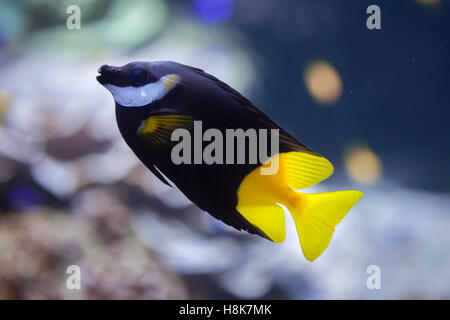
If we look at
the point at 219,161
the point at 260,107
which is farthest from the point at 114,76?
the point at 260,107

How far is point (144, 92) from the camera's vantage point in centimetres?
65

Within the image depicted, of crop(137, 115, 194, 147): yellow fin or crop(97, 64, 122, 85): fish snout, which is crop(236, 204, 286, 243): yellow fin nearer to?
crop(137, 115, 194, 147): yellow fin

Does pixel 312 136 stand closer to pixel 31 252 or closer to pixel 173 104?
pixel 173 104

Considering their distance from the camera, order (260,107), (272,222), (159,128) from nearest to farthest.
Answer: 1. (159,128)
2. (272,222)
3. (260,107)

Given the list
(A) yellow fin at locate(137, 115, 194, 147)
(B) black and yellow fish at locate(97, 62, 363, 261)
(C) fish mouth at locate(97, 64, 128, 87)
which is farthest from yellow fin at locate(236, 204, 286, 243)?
(C) fish mouth at locate(97, 64, 128, 87)

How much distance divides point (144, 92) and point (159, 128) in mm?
77

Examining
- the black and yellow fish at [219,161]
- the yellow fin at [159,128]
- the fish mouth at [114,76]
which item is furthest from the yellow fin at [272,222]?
the fish mouth at [114,76]

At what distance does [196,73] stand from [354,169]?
74cm

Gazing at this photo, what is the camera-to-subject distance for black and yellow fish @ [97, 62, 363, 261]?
2.10 ft

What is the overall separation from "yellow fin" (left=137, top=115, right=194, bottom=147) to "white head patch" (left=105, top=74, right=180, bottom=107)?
0.04 metres

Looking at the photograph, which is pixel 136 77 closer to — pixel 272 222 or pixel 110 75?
pixel 110 75

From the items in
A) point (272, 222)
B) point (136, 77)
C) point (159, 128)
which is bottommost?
point (272, 222)

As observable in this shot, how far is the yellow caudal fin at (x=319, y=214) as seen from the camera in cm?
69

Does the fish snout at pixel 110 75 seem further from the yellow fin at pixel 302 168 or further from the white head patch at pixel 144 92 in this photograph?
the yellow fin at pixel 302 168
